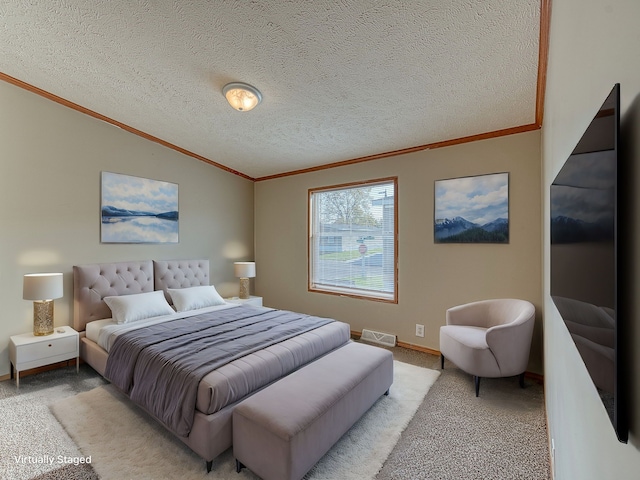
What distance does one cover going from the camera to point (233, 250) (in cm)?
510

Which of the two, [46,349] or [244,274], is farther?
[244,274]

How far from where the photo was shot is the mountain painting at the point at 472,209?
3.14 metres

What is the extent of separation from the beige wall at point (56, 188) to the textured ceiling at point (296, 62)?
0.31 m

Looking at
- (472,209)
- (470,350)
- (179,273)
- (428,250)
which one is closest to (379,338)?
(428,250)

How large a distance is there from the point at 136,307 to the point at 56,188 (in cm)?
154

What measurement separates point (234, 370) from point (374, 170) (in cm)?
302

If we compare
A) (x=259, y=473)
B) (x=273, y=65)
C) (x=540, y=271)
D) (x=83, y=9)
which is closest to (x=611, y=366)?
(x=259, y=473)

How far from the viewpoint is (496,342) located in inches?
99.8

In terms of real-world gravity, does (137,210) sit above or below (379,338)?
above

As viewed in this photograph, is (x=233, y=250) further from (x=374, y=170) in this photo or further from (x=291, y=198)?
(x=374, y=170)

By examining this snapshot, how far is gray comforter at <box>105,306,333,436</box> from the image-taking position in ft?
6.49

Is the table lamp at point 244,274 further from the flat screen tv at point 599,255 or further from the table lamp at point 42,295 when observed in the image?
the flat screen tv at point 599,255

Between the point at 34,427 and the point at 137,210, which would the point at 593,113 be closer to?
the point at 34,427

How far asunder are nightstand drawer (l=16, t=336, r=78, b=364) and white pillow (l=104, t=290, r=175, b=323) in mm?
421
